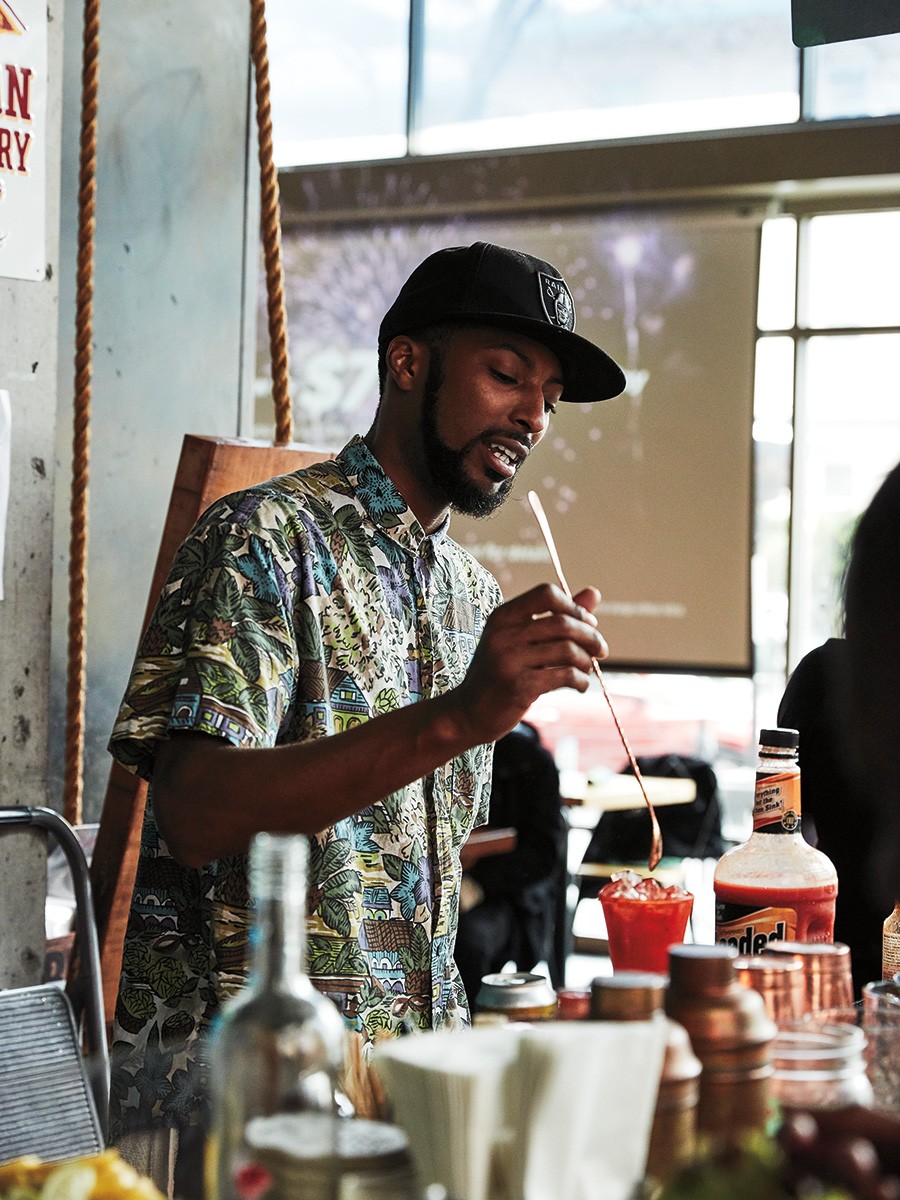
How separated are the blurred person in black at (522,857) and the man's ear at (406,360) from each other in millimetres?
2511

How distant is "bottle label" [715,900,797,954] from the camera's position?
131 centimetres

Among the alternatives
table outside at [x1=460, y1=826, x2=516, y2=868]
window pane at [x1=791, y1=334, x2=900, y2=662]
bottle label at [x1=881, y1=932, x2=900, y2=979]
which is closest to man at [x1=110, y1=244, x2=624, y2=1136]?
bottle label at [x1=881, y1=932, x2=900, y2=979]

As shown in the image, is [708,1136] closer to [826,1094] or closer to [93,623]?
[826,1094]

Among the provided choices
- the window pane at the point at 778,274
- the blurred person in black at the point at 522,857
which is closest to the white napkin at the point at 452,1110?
the blurred person in black at the point at 522,857

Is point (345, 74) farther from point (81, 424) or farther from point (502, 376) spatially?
point (502, 376)

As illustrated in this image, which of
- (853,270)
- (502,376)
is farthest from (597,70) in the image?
(502,376)

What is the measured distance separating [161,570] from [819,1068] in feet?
4.87

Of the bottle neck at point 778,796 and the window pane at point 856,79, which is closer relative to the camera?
the bottle neck at point 778,796

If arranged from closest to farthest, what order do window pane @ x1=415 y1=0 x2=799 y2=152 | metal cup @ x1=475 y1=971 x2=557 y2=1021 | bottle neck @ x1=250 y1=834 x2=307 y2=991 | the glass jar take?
bottle neck @ x1=250 y1=834 x2=307 y2=991 < the glass jar < metal cup @ x1=475 y1=971 x2=557 y2=1021 < window pane @ x1=415 y1=0 x2=799 y2=152

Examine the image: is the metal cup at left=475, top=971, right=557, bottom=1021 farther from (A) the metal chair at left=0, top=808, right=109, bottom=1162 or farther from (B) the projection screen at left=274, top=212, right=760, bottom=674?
(B) the projection screen at left=274, top=212, right=760, bottom=674

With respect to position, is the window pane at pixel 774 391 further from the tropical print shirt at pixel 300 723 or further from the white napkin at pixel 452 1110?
the white napkin at pixel 452 1110

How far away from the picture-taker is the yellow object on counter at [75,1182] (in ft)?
2.69

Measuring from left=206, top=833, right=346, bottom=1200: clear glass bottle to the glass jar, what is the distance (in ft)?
0.90

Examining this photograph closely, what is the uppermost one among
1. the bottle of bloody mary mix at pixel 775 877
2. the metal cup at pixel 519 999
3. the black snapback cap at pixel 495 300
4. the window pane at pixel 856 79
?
the window pane at pixel 856 79
